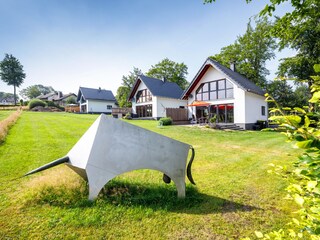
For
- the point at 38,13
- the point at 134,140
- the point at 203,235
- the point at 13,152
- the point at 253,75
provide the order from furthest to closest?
1. the point at 253,75
2. the point at 38,13
3. the point at 13,152
4. the point at 134,140
5. the point at 203,235

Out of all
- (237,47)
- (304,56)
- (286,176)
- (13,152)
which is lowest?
(13,152)

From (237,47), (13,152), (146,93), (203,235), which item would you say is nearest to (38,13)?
(13,152)

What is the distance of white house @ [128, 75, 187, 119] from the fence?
492 cm

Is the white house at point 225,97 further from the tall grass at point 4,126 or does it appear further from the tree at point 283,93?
the tree at point 283,93

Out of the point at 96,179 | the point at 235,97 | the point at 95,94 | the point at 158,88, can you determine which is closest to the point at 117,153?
the point at 96,179

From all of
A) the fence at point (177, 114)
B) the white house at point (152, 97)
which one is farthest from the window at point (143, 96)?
the fence at point (177, 114)

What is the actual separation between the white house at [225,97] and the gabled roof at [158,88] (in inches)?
253

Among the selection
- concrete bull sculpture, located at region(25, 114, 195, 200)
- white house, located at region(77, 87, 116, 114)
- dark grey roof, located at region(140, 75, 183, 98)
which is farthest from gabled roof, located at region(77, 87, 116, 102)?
concrete bull sculpture, located at region(25, 114, 195, 200)

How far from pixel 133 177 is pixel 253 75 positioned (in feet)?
109

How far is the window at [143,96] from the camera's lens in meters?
27.4

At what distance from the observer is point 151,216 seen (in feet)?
10.3

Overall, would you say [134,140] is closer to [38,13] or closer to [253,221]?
[253,221]

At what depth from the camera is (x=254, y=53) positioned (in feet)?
101

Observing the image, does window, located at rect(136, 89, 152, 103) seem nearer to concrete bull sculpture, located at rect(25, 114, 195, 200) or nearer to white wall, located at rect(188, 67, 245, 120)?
white wall, located at rect(188, 67, 245, 120)
